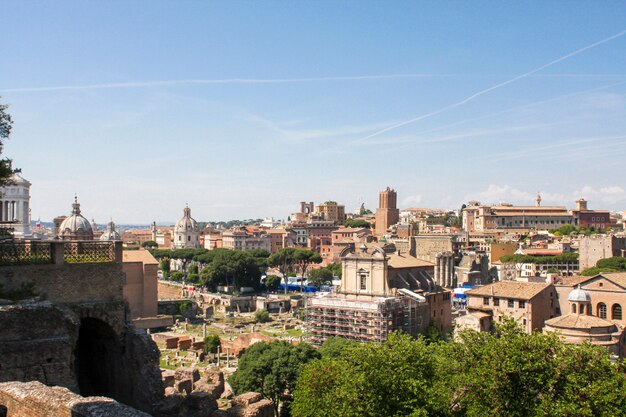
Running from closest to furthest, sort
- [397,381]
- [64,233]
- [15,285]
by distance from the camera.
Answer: [15,285], [397,381], [64,233]

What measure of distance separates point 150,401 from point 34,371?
274 centimetres

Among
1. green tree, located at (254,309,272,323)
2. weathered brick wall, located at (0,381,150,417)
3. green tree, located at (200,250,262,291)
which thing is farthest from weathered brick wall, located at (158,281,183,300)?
weathered brick wall, located at (0,381,150,417)

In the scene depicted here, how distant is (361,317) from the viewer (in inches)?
1438

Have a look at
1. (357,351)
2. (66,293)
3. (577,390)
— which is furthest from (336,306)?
(66,293)

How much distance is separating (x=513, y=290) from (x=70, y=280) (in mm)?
32952

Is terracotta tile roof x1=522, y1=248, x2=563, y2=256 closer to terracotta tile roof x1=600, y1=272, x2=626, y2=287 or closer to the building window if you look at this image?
terracotta tile roof x1=600, y1=272, x2=626, y2=287

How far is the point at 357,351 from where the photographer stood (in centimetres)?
1720

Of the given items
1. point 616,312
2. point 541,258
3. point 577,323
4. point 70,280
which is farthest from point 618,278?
point 70,280

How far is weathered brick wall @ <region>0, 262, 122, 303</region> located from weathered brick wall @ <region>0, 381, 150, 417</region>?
241cm

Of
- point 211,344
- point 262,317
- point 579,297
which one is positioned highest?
point 579,297

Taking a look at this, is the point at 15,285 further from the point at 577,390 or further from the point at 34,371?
the point at 577,390

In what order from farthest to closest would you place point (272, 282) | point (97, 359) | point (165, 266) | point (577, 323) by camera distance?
1. point (165, 266)
2. point (272, 282)
3. point (577, 323)
4. point (97, 359)

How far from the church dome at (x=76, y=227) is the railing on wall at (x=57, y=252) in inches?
1600

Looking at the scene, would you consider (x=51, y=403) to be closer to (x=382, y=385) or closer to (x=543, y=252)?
(x=382, y=385)
